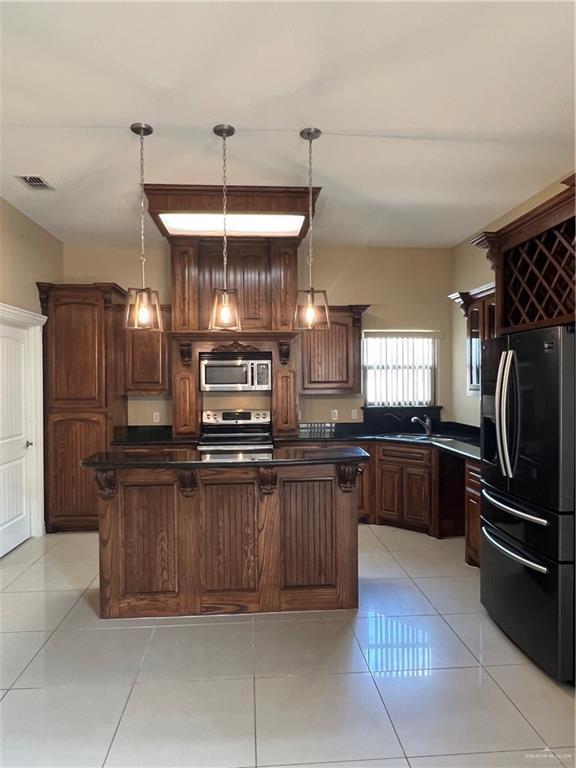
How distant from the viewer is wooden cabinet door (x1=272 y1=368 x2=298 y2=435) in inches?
196

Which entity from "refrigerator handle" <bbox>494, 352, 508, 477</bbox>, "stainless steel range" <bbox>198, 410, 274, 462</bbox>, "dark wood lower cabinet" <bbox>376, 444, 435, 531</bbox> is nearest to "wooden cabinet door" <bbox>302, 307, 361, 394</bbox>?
"stainless steel range" <bbox>198, 410, 274, 462</bbox>

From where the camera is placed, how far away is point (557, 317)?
2.53 m

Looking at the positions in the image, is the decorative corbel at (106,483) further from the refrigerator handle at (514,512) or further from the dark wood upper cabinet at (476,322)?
the dark wood upper cabinet at (476,322)

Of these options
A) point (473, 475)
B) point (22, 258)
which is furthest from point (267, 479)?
point (22, 258)

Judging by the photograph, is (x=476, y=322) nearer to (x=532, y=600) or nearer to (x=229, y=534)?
(x=532, y=600)

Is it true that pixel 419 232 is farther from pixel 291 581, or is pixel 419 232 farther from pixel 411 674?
pixel 411 674

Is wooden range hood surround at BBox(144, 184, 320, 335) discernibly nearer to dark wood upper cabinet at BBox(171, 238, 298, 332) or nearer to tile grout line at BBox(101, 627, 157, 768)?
dark wood upper cabinet at BBox(171, 238, 298, 332)

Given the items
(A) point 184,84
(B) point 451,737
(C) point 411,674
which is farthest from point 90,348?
(B) point 451,737

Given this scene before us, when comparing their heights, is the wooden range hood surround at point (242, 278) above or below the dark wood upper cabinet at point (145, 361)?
above

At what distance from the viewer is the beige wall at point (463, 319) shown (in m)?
4.99

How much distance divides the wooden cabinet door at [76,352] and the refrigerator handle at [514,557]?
12.0ft

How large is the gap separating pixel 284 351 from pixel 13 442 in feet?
→ 8.78

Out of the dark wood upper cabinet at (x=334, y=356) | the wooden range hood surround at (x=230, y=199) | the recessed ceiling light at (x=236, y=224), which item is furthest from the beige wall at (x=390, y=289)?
the wooden range hood surround at (x=230, y=199)

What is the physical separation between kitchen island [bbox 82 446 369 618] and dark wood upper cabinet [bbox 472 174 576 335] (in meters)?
1.33
